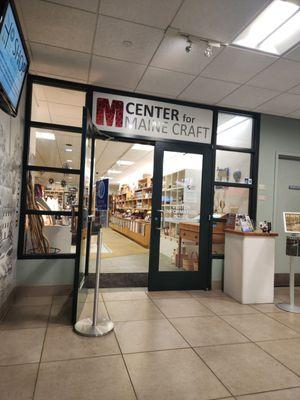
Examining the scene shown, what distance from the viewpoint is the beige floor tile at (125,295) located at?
3736 millimetres

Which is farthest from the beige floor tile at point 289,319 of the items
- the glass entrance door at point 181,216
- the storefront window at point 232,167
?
the storefront window at point 232,167

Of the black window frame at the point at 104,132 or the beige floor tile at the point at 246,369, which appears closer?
the beige floor tile at the point at 246,369

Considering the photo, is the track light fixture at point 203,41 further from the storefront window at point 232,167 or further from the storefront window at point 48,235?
the storefront window at point 48,235

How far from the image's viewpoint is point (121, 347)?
245cm

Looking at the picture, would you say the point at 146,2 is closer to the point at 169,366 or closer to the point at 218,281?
the point at 169,366

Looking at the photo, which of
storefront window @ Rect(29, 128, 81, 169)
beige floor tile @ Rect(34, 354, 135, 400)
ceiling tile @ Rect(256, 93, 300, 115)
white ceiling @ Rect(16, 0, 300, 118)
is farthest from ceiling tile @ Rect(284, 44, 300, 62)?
storefront window @ Rect(29, 128, 81, 169)

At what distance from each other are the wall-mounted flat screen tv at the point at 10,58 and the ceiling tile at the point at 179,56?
139cm

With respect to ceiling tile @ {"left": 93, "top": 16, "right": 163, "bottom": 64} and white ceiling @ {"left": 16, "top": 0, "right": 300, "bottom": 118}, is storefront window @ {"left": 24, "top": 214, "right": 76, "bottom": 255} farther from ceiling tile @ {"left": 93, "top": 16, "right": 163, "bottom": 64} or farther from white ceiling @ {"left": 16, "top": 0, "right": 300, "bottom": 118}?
ceiling tile @ {"left": 93, "top": 16, "right": 163, "bottom": 64}

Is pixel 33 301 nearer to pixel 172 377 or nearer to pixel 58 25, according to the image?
pixel 172 377

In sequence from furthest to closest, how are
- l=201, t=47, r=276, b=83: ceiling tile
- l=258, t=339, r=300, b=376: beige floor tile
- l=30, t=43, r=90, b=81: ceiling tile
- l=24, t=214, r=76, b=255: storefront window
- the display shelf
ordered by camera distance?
the display shelf
l=24, t=214, r=76, b=255: storefront window
l=30, t=43, r=90, b=81: ceiling tile
l=201, t=47, r=276, b=83: ceiling tile
l=258, t=339, r=300, b=376: beige floor tile

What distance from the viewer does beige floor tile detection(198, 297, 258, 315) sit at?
3.45 metres

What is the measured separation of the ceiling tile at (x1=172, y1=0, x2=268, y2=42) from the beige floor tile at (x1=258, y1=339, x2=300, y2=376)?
2.99m

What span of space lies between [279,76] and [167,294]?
128 inches

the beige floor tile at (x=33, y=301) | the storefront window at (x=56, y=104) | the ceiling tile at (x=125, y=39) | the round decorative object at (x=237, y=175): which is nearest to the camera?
the ceiling tile at (x=125, y=39)
